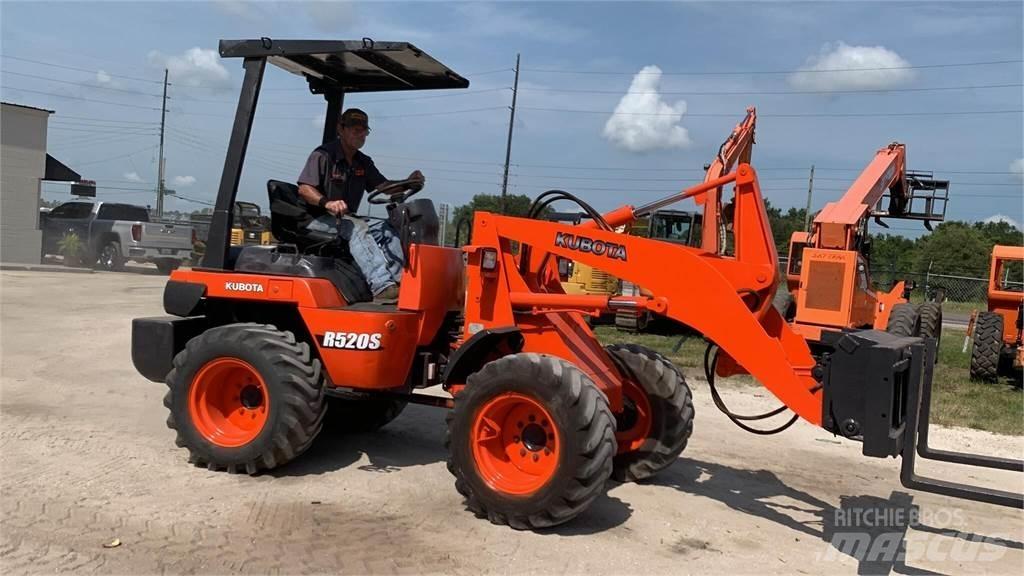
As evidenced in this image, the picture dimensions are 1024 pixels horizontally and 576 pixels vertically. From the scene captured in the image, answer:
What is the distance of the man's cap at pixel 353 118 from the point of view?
19.8 ft

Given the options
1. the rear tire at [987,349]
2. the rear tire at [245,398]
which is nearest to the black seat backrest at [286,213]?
the rear tire at [245,398]

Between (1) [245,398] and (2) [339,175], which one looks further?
(2) [339,175]

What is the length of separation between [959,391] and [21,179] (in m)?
26.4

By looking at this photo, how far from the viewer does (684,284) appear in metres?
4.80

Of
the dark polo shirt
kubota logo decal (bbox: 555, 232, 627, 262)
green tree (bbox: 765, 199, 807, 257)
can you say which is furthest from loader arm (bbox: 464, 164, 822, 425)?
green tree (bbox: 765, 199, 807, 257)

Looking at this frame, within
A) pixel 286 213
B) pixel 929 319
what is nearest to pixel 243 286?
pixel 286 213

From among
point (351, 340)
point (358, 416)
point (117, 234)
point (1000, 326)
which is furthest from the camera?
point (117, 234)

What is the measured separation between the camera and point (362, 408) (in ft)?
21.8

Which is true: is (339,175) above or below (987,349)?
above

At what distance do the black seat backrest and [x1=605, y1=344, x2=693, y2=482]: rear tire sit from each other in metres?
2.47

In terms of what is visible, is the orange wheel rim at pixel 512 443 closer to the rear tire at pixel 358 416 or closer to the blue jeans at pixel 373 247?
the blue jeans at pixel 373 247

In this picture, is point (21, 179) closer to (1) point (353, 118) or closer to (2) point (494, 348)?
(1) point (353, 118)

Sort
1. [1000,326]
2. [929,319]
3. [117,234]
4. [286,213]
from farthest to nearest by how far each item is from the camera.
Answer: [117,234]
[929,319]
[1000,326]
[286,213]

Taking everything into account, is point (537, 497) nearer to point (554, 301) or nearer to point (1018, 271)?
point (554, 301)
